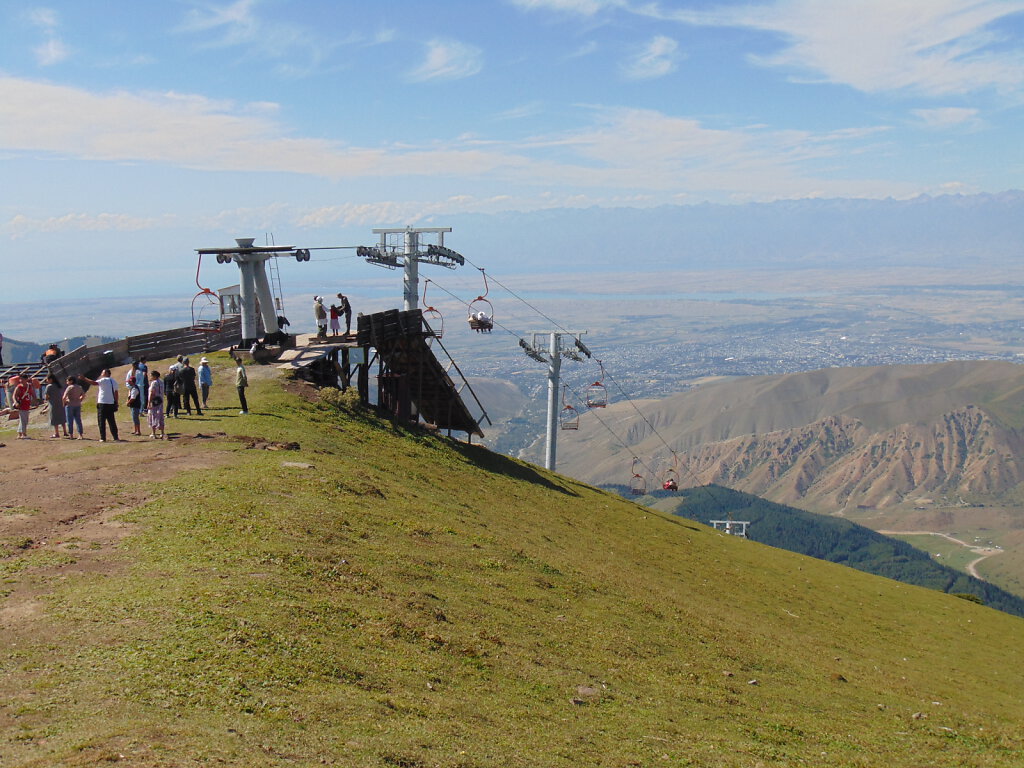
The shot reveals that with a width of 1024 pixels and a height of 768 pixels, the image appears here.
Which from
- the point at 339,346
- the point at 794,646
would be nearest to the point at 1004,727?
the point at 794,646

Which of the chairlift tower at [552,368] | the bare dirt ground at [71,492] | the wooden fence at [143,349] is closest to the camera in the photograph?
the bare dirt ground at [71,492]

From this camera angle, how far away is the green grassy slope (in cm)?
1132

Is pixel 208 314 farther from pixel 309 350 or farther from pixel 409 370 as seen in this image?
pixel 409 370

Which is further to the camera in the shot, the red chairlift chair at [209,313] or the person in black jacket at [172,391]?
the red chairlift chair at [209,313]

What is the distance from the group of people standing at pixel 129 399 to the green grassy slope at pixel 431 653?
288 centimetres

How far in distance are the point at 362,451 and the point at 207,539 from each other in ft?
44.4

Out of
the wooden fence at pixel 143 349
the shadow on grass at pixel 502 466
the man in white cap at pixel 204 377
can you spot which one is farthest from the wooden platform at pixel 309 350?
the shadow on grass at pixel 502 466

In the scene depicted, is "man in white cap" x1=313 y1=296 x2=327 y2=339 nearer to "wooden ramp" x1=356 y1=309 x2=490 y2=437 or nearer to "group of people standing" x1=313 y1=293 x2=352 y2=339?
"group of people standing" x1=313 y1=293 x2=352 y2=339

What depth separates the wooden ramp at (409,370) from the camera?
1647 inches

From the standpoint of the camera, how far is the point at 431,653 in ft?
49.3

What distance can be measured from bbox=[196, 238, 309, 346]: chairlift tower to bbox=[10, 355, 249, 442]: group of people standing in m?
6.62

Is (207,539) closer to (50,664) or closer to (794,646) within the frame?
(50,664)

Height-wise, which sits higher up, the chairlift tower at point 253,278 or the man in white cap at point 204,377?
the chairlift tower at point 253,278

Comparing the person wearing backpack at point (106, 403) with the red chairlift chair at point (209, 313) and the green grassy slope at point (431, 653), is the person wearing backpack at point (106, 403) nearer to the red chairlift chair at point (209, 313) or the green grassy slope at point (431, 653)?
the green grassy slope at point (431, 653)
